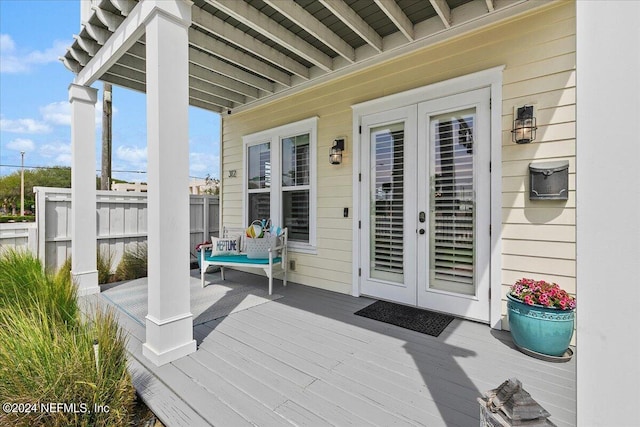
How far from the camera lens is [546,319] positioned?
2.25m

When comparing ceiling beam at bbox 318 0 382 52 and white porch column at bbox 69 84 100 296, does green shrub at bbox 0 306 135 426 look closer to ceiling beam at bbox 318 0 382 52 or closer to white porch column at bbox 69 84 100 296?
white porch column at bbox 69 84 100 296

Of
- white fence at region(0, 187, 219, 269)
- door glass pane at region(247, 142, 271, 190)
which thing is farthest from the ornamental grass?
door glass pane at region(247, 142, 271, 190)

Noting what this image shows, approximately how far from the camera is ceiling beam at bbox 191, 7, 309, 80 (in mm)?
3180

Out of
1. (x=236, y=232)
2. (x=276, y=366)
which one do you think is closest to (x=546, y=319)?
(x=276, y=366)

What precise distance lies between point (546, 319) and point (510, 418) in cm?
152

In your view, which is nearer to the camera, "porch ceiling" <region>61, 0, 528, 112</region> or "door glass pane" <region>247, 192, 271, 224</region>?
"porch ceiling" <region>61, 0, 528, 112</region>

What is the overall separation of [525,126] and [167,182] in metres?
3.03

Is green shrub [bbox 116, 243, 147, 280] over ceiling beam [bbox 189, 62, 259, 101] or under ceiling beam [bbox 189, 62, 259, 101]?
under

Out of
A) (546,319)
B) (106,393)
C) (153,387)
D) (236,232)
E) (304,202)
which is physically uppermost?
(304,202)

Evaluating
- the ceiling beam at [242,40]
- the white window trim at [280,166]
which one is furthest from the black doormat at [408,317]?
the ceiling beam at [242,40]

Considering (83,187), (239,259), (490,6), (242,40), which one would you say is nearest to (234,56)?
(242,40)

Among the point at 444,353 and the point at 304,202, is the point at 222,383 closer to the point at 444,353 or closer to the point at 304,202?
the point at 444,353

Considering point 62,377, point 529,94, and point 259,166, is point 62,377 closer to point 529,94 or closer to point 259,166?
point 529,94

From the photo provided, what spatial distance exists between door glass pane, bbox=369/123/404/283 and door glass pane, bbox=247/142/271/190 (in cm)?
198
